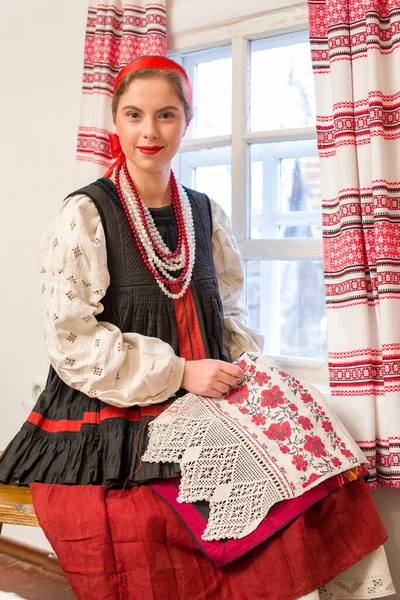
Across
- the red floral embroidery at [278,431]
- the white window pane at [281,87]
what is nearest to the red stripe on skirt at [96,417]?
the red floral embroidery at [278,431]

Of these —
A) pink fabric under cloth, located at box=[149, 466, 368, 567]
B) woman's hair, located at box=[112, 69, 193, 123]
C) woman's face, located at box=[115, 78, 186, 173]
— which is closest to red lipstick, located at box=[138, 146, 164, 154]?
woman's face, located at box=[115, 78, 186, 173]

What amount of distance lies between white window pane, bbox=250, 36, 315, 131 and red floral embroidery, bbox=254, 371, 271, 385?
96 cm

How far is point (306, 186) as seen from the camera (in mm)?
2092

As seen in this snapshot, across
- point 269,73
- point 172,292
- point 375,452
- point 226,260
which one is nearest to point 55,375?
point 172,292

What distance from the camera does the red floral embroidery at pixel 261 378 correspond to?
1447 millimetres

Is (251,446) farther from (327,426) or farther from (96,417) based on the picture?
(96,417)

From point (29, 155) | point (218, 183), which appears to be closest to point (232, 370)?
point (218, 183)

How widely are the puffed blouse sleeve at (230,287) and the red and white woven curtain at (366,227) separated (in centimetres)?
26

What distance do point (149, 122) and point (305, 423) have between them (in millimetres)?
815

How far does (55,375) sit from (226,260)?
598 millimetres

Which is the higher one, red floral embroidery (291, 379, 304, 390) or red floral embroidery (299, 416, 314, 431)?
red floral embroidery (291, 379, 304, 390)

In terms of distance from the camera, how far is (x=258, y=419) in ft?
4.55

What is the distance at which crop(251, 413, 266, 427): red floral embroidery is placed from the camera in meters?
1.38

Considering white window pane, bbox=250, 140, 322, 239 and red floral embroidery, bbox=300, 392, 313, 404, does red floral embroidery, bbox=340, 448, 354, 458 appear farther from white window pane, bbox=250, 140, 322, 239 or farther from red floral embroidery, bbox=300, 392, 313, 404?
white window pane, bbox=250, 140, 322, 239
